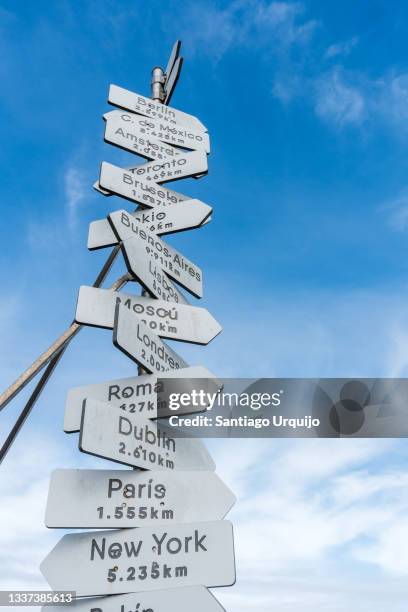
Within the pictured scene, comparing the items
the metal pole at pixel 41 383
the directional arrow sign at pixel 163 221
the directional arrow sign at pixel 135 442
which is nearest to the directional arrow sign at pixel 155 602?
the directional arrow sign at pixel 135 442

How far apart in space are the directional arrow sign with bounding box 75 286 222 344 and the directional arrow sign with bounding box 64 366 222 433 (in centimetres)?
44

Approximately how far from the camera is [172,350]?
11.8 feet

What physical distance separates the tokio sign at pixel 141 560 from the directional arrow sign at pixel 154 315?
1.37 metres

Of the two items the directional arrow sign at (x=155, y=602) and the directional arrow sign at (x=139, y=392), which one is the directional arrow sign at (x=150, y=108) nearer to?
the directional arrow sign at (x=139, y=392)

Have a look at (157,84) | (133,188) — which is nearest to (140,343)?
(133,188)

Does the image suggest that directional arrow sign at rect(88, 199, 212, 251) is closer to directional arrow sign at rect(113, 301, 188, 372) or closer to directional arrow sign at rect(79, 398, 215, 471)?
directional arrow sign at rect(113, 301, 188, 372)

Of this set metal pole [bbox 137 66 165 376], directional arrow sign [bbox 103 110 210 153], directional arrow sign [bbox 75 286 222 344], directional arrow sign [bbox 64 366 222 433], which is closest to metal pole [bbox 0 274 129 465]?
directional arrow sign [bbox 75 286 222 344]

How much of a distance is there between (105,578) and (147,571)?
0.22 meters

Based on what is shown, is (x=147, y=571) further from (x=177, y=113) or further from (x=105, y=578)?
(x=177, y=113)

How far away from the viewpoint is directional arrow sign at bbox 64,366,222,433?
305cm

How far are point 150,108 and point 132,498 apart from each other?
3934mm

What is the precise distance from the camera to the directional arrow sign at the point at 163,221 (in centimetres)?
405

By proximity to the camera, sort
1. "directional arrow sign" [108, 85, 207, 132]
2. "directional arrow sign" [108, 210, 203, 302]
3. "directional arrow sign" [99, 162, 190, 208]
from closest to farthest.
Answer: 1. "directional arrow sign" [108, 210, 203, 302]
2. "directional arrow sign" [99, 162, 190, 208]
3. "directional arrow sign" [108, 85, 207, 132]

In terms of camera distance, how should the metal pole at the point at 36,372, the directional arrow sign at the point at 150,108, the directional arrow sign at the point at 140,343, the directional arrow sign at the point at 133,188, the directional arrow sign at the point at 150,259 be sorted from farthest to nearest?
1. the directional arrow sign at the point at 150,108
2. the directional arrow sign at the point at 133,188
3. the directional arrow sign at the point at 150,259
4. the metal pole at the point at 36,372
5. the directional arrow sign at the point at 140,343
